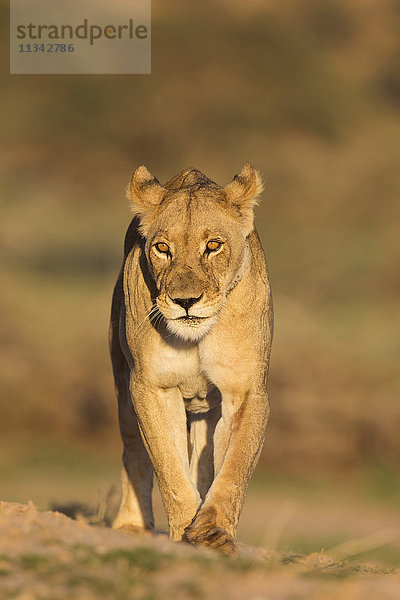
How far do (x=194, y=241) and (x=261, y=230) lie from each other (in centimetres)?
2071

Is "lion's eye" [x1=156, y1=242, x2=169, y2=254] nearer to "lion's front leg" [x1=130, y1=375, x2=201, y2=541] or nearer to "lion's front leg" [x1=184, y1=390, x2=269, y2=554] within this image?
"lion's front leg" [x1=130, y1=375, x2=201, y2=541]

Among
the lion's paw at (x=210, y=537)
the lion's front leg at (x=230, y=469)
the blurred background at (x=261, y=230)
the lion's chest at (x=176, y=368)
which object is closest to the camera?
the lion's paw at (x=210, y=537)

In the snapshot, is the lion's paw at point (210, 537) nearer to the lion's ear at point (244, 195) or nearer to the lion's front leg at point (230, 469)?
the lion's front leg at point (230, 469)

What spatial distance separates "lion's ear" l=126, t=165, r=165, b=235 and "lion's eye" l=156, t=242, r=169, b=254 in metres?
0.30

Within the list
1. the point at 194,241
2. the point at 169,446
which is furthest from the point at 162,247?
the point at 169,446

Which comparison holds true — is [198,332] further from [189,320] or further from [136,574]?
[136,574]

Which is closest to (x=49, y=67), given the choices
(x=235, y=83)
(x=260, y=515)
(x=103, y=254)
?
(x=235, y=83)

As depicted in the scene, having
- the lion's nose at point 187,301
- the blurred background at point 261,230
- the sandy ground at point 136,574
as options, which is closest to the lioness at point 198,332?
the lion's nose at point 187,301

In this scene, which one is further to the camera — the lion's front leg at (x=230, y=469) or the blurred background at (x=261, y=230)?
the blurred background at (x=261, y=230)

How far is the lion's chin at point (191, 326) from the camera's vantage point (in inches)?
214

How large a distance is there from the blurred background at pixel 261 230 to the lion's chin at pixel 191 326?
105 cm

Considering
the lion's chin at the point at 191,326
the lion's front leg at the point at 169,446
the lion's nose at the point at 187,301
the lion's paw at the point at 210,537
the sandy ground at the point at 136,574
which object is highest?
the lion's nose at the point at 187,301

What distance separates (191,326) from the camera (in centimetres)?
545

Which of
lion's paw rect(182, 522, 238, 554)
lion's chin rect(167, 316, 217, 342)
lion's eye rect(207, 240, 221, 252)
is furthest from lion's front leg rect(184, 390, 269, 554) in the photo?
lion's eye rect(207, 240, 221, 252)
